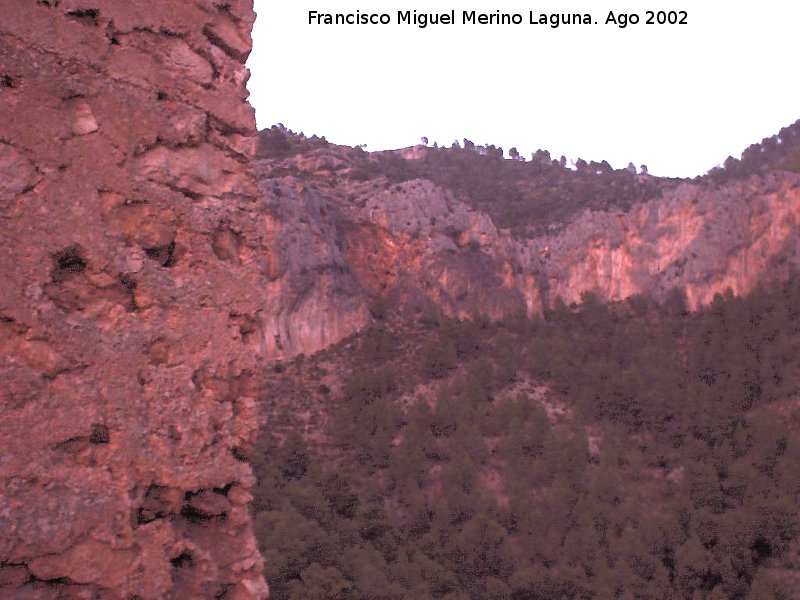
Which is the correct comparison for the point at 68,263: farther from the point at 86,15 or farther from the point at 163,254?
the point at 86,15

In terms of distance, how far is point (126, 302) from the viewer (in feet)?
9.05

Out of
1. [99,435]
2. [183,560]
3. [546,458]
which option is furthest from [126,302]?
[546,458]

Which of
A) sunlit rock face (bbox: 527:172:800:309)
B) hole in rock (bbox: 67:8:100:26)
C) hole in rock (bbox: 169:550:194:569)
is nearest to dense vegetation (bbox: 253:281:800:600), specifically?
sunlit rock face (bbox: 527:172:800:309)

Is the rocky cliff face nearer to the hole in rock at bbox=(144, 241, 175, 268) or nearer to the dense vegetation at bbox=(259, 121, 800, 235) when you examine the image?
Answer: the dense vegetation at bbox=(259, 121, 800, 235)

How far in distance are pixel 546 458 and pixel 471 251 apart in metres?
14.2

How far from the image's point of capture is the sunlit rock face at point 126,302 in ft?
7.98

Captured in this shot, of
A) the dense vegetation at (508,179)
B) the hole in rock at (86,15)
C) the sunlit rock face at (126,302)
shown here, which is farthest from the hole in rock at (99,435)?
the dense vegetation at (508,179)

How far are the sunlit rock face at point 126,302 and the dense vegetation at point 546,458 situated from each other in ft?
32.1

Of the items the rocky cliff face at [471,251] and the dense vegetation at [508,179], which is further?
the dense vegetation at [508,179]

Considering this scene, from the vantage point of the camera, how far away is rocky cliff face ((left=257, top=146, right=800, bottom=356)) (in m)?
30.0

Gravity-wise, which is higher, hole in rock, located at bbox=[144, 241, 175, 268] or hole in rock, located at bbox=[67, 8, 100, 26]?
hole in rock, located at bbox=[67, 8, 100, 26]

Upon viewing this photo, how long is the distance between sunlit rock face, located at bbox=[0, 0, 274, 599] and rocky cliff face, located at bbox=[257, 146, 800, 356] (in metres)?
25.8

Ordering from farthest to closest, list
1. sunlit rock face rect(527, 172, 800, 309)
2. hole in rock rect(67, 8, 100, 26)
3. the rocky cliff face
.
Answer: sunlit rock face rect(527, 172, 800, 309) < the rocky cliff face < hole in rock rect(67, 8, 100, 26)

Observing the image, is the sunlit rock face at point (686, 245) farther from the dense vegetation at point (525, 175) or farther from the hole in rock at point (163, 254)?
the hole in rock at point (163, 254)
